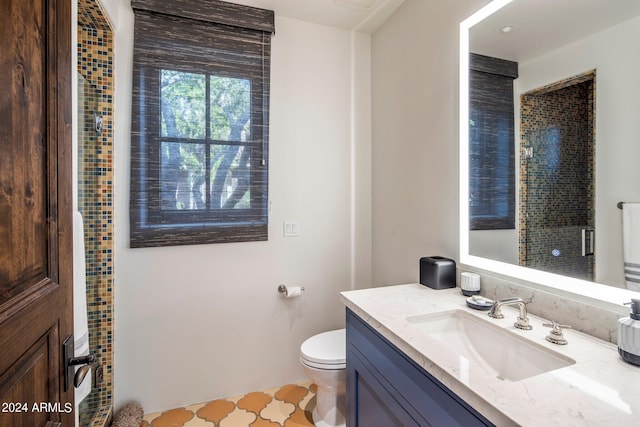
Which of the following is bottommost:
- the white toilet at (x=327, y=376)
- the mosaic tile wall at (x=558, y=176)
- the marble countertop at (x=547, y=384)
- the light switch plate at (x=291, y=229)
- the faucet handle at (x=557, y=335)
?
the white toilet at (x=327, y=376)

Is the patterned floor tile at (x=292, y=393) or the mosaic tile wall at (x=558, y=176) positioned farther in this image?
the patterned floor tile at (x=292, y=393)

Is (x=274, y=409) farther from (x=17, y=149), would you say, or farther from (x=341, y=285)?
(x=17, y=149)

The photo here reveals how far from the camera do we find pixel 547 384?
0.72 meters

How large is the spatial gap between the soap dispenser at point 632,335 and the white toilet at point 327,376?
111 centimetres

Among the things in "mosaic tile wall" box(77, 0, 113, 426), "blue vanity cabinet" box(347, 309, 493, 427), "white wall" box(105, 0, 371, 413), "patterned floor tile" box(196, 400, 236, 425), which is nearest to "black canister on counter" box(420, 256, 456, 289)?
"blue vanity cabinet" box(347, 309, 493, 427)

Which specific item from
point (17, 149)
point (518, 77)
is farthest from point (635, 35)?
point (17, 149)

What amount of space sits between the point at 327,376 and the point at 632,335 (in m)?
1.25

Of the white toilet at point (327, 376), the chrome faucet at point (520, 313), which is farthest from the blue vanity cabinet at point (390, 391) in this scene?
the chrome faucet at point (520, 313)

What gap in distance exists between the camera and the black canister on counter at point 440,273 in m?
1.45

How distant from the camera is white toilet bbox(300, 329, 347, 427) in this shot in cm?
161

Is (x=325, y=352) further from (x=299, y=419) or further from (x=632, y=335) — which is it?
(x=632, y=335)

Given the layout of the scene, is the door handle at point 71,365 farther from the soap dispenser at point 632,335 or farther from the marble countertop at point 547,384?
the soap dispenser at point 632,335

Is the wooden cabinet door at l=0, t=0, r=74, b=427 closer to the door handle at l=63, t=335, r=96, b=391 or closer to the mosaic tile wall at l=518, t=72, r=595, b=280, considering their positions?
the door handle at l=63, t=335, r=96, b=391

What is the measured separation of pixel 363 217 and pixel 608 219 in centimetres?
145
